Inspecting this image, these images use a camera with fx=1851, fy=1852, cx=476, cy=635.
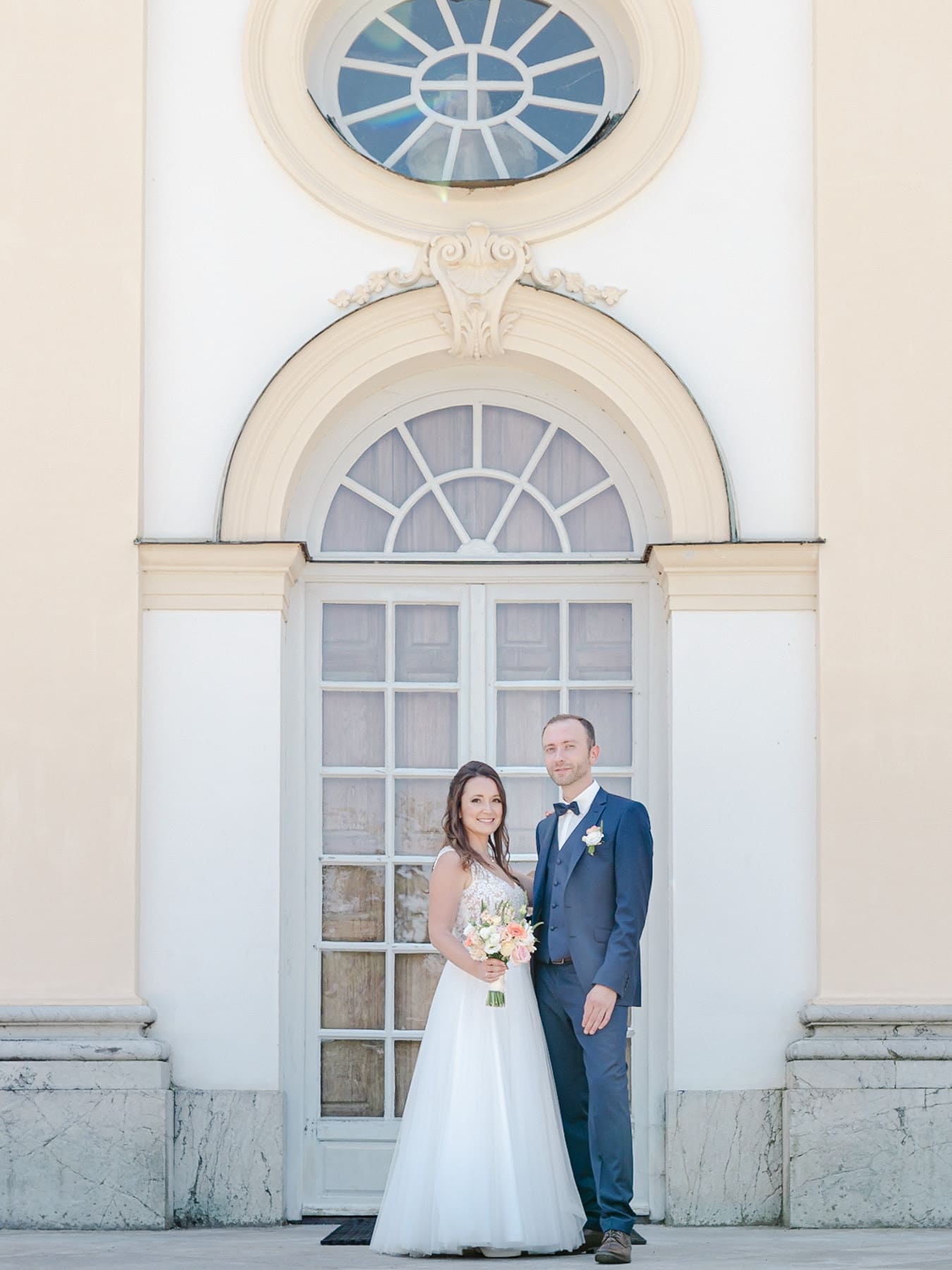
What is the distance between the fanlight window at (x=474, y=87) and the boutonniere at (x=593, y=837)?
10.4ft

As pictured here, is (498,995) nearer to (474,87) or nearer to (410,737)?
(410,737)

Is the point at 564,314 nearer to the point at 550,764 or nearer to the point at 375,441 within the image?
the point at 375,441

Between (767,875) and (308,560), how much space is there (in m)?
2.40

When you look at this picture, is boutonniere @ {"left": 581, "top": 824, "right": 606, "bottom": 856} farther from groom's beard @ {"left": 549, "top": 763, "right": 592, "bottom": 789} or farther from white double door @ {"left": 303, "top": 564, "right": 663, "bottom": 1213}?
white double door @ {"left": 303, "top": 564, "right": 663, "bottom": 1213}

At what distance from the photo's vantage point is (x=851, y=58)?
7836 mm

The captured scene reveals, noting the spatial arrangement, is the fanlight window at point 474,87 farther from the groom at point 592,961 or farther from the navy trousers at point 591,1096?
the navy trousers at point 591,1096

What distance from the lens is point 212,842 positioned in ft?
25.2

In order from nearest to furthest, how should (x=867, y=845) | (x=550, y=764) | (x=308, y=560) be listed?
(x=550, y=764), (x=867, y=845), (x=308, y=560)

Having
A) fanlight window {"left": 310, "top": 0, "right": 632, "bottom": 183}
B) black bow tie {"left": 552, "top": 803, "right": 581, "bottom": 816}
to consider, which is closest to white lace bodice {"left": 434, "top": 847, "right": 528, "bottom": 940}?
black bow tie {"left": 552, "top": 803, "right": 581, "bottom": 816}

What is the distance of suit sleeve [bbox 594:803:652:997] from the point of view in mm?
6426

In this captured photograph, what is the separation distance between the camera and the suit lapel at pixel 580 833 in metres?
6.58

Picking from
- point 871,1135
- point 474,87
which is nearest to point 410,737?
point 871,1135

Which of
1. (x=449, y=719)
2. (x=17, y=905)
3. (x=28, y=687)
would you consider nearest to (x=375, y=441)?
(x=449, y=719)

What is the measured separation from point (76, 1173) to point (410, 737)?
7.44ft
